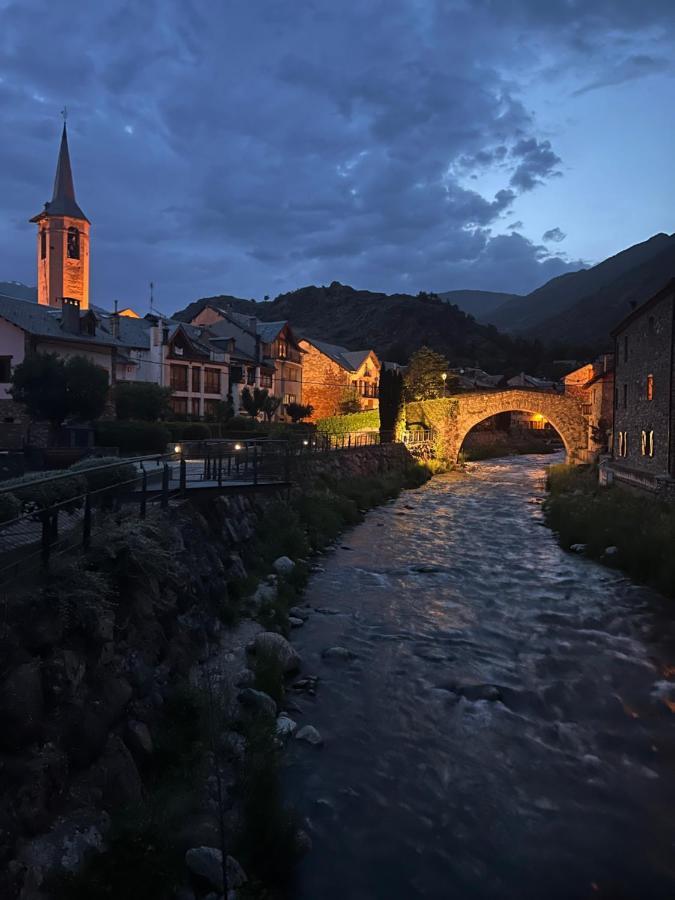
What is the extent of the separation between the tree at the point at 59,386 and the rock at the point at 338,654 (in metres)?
17.6

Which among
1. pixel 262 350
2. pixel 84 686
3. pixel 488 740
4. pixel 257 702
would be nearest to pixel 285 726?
pixel 257 702

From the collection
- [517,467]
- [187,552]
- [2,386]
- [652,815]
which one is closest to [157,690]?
[187,552]

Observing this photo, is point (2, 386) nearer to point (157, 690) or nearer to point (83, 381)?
point (83, 381)

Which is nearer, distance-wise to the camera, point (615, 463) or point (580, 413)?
point (615, 463)

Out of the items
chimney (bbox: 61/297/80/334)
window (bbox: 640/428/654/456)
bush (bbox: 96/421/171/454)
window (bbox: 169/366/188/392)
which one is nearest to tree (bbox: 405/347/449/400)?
window (bbox: 169/366/188/392)

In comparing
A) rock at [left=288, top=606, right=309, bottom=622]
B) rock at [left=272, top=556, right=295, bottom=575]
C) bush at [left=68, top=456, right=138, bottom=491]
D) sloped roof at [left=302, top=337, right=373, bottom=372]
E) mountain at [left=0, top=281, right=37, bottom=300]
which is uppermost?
mountain at [left=0, top=281, right=37, bottom=300]

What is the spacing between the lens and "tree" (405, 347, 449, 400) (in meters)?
52.4

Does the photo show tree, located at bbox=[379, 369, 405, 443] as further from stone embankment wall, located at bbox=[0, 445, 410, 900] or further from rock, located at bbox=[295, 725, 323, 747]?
rock, located at bbox=[295, 725, 323, 747]

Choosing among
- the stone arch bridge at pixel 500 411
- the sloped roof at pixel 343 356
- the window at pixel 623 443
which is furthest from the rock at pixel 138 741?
the sloped roof at pixel 343 356

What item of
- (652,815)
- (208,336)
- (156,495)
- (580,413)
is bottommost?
(652,815)

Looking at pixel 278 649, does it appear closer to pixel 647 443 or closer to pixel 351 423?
pixel 647 443

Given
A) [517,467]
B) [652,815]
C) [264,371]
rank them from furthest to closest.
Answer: [264,371] → [517,467] → [652,815]

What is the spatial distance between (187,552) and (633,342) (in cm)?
2500

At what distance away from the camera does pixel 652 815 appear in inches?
260
